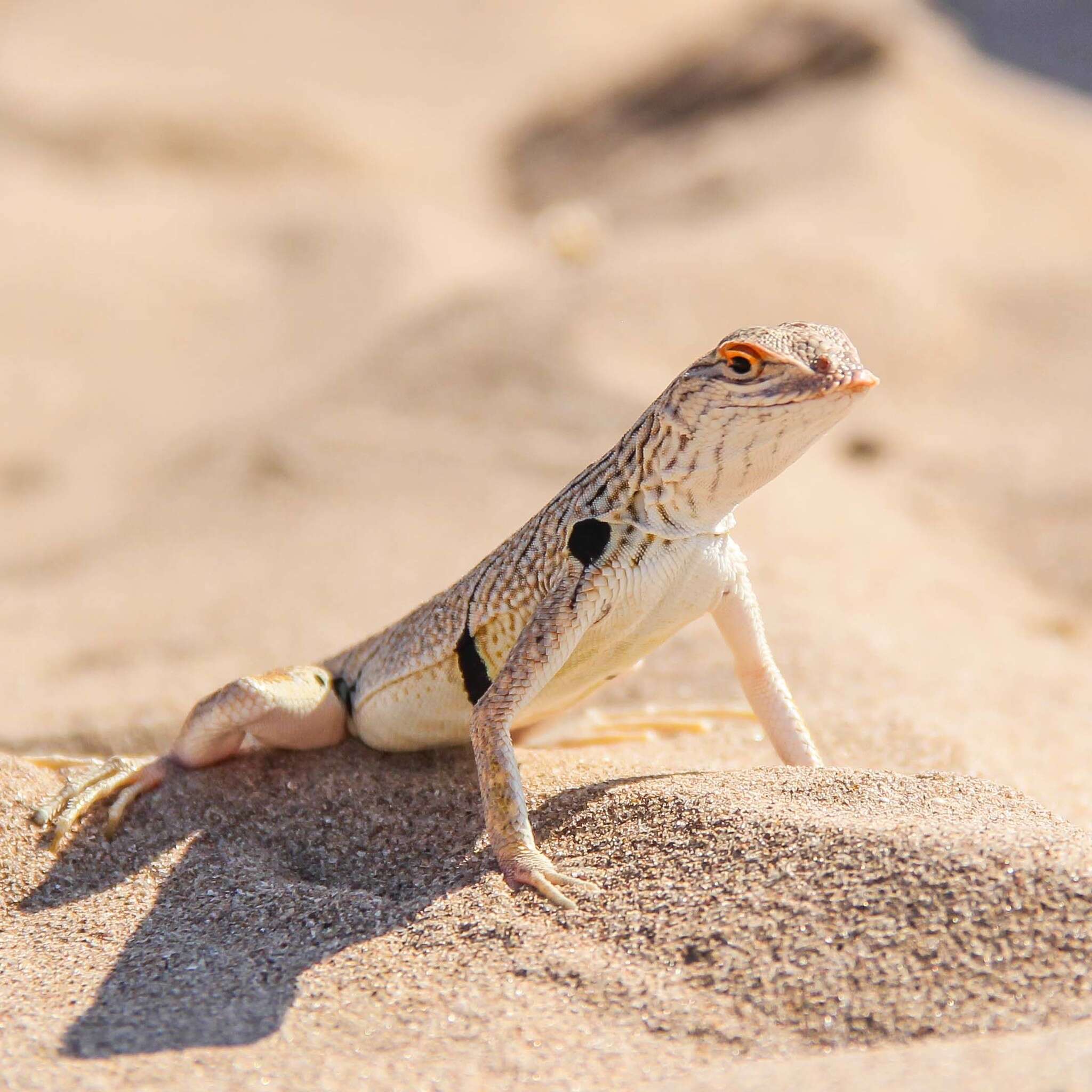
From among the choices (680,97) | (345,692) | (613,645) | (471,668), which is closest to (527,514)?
(345,692)

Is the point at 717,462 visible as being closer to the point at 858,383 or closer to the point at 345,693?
the point at 858,383

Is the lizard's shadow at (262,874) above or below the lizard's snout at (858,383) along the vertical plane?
below

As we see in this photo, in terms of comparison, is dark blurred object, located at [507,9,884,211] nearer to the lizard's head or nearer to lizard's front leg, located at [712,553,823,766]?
lizard's front leg, located at [712,553,823,766]

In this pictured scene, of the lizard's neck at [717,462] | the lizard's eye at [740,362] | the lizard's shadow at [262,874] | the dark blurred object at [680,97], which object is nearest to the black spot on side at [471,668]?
the lizard's shadow at [262,874]

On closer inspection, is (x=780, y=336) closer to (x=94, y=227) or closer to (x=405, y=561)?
(x=405, y=561)

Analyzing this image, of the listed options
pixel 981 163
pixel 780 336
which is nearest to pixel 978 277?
pixel 981 163

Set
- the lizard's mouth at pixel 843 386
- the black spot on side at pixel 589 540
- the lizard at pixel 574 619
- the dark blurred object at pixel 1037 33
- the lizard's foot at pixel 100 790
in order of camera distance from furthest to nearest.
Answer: the dark blurred object at pixel 1037 33 → the lizard's foot at pixel 100 790 → the black spot on side at pixel 589 540 → the lizard at pixel 574 619 → the lizard's mouth at pixel 843 386

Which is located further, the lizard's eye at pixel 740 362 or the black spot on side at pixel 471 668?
the black spot on side at pixel 471 668

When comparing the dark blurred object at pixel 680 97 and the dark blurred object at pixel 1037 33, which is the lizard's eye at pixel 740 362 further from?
the dark blurred object at pixel 1037 33
